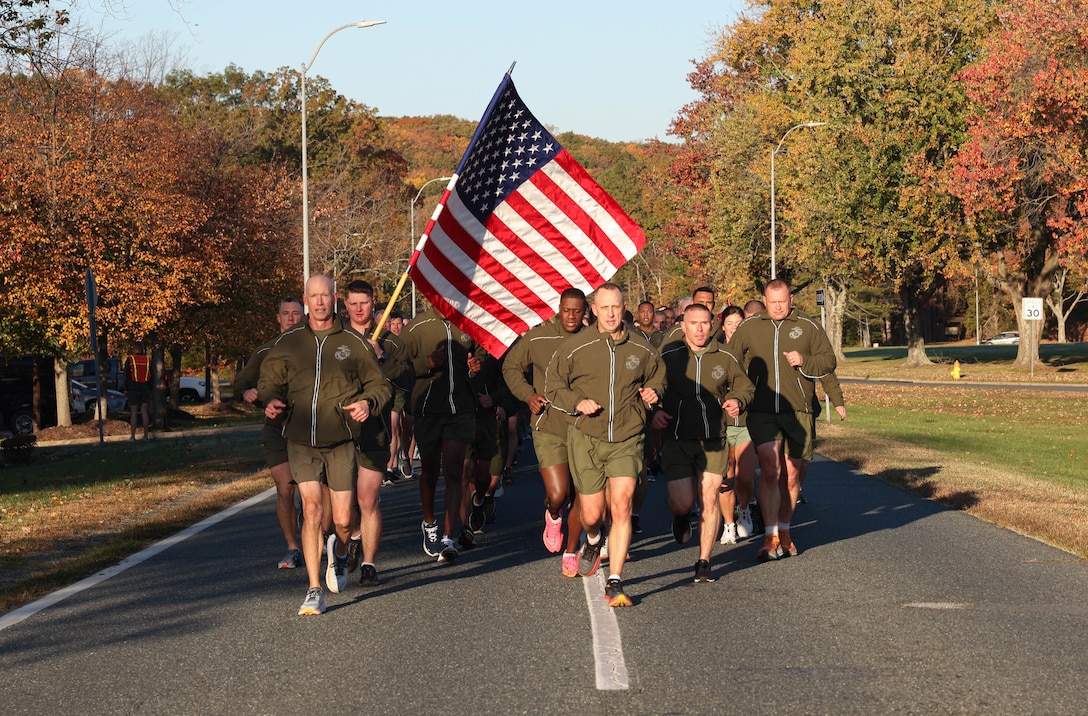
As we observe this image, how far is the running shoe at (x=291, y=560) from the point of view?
978 centimetres

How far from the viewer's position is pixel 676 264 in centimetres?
8938

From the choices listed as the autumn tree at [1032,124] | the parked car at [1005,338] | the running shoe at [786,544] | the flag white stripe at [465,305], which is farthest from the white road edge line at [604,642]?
the parked car at [1005,338]

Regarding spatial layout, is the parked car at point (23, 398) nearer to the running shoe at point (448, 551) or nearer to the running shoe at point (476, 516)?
the running shoe at point (476, 516)

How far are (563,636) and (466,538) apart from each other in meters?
3.46

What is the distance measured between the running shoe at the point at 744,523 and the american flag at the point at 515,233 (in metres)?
2.57

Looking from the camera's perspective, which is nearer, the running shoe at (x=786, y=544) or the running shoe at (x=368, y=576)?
the running shoe at (x=368, y=576)

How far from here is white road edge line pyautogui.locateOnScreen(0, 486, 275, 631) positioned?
26.7ft

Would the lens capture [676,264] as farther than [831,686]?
Yes

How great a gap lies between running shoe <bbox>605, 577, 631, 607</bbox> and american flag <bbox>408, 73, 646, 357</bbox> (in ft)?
8.33

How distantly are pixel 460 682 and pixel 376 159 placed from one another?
65321 mm

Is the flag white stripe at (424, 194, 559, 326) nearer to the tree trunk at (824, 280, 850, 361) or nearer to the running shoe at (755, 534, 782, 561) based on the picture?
the running shoe at (755, 534, 782, 561)

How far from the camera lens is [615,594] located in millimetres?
8195

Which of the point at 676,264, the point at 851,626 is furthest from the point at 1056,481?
the point at 676,264

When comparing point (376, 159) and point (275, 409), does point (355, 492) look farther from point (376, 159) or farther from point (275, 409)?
point (376, 159)
